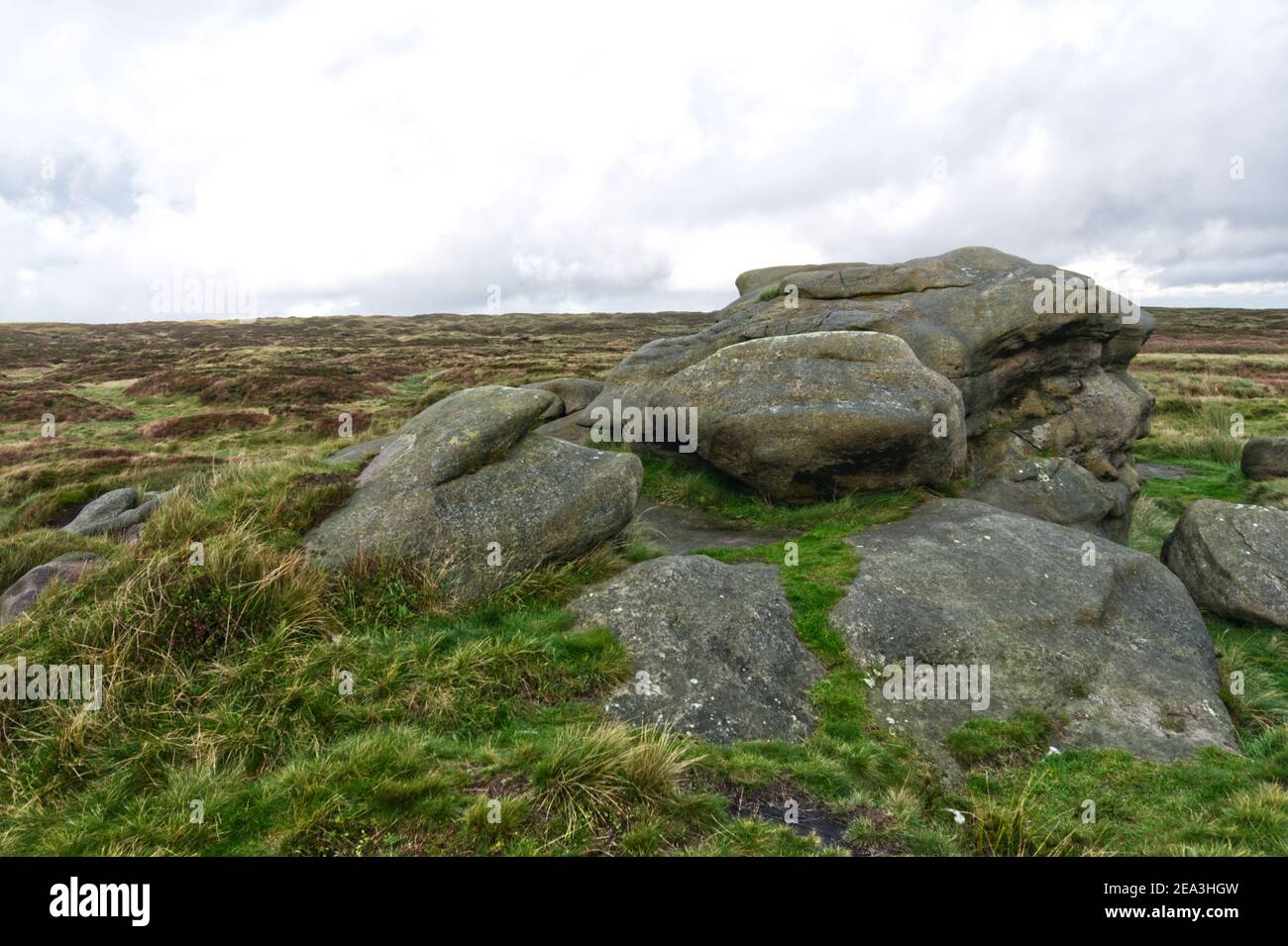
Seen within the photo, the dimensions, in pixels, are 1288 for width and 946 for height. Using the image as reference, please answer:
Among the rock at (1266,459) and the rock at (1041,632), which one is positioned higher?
the rock at (1266,459)

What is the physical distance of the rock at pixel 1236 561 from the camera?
13789 millimetres

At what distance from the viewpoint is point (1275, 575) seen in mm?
14008

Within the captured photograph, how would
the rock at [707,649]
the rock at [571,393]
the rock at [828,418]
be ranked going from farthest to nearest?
the rock at [571,393] → the rock at [828,418] → the rock at [707,649]

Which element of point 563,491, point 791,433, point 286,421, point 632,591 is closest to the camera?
point 632,591

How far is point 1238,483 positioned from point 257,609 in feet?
105

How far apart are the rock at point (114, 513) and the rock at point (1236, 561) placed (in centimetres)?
2358

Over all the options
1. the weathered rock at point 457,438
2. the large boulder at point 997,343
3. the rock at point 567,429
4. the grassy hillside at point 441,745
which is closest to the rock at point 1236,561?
the grassy hillside at point 441,745

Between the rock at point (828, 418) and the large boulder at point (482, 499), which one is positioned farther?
the rock at point (828, 418)

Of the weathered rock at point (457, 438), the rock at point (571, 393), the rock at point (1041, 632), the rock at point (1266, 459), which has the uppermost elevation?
the rock at point (571, 393)

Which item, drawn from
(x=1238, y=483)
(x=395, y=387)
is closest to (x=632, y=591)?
(x=1238, y=483)

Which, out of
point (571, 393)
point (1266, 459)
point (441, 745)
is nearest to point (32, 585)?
point (441, 745)

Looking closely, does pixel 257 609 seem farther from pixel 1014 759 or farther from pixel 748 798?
pixel 1014 759

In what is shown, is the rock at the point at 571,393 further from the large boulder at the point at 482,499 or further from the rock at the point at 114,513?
the rock at the point at 114,513

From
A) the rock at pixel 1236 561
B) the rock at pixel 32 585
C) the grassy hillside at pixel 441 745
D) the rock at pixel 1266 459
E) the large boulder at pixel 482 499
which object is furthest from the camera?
the rock at pixel 1266 459
